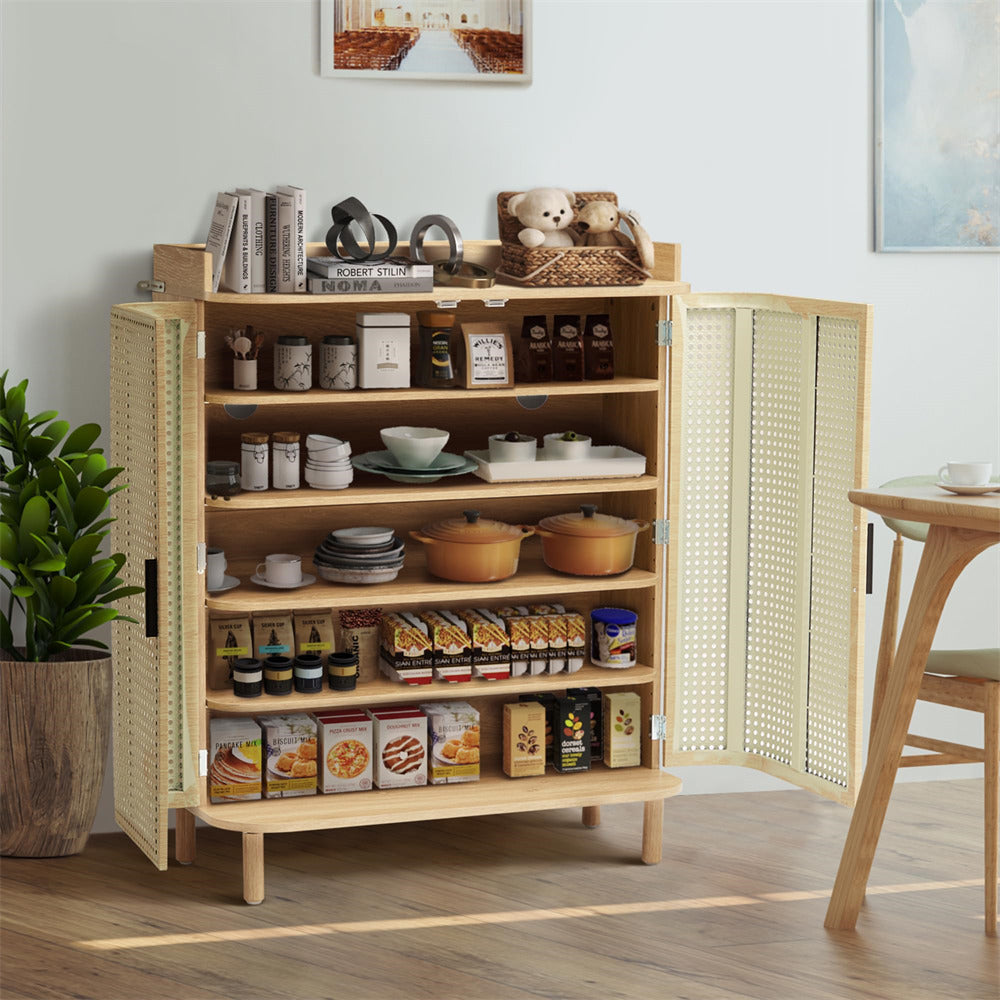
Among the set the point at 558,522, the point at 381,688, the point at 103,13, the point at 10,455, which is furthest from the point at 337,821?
the point at 103,13

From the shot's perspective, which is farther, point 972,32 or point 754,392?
point 972,32

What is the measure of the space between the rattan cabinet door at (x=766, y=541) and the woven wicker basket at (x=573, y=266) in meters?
0.17

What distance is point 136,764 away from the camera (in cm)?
364

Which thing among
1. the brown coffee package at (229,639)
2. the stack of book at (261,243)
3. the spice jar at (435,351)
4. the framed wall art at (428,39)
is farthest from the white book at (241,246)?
the brown coffee package at (229,639)

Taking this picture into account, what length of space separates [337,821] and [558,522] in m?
0.93

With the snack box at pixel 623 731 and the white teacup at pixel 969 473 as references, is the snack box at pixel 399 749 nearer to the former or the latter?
the snack box at pixel 623 731

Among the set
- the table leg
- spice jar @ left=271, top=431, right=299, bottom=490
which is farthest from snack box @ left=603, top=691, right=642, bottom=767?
spice jar @ left=271, top=431, right=299, bottom=490

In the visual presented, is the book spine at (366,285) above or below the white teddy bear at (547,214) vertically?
below

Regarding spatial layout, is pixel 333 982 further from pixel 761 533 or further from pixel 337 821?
pixel 761 533

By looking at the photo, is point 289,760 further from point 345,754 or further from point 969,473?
point 969,473

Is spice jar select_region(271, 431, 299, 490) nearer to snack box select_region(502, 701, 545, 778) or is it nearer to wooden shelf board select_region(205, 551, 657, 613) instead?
wooden shelf board select_region(205, 551, 657, 613)

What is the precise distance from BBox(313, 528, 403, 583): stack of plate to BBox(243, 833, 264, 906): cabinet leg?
65 centimetres

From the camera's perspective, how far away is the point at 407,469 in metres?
3.63

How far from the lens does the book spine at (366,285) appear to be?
3.40 m
